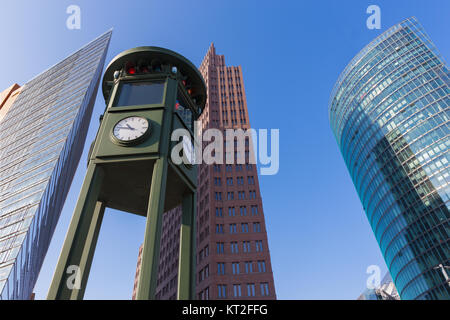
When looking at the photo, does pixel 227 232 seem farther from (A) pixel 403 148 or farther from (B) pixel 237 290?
(A) pixel 403 148

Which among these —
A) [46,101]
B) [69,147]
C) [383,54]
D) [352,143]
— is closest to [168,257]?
[69,147]

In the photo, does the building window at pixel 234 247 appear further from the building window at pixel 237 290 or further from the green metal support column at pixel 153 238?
the green metal support column at pixel 153 238

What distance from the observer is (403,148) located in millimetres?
76250

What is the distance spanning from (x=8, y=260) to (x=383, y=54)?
357ft

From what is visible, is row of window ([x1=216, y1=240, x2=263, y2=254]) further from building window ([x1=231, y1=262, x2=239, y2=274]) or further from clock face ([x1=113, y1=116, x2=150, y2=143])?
clock face ([x1=113, y1=116, x2=150, y2=143])

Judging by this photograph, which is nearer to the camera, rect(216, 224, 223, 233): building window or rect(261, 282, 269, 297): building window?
rect(261, 282, 269, 297): building window

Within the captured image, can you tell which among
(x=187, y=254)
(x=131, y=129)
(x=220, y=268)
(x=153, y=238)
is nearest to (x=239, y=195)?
(x=220, y=268)

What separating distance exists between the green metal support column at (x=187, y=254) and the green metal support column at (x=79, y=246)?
11.1 ft

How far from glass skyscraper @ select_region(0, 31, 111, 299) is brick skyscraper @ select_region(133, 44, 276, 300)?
1158 inches

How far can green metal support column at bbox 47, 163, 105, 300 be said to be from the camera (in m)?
8.94

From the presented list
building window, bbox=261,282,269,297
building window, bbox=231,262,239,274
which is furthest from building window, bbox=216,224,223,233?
building window, bbox=261,282,269,297

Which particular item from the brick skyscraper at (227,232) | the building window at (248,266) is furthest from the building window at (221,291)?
the building window at (248,266)

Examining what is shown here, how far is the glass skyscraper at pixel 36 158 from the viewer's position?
195 feet

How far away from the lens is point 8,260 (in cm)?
5591
